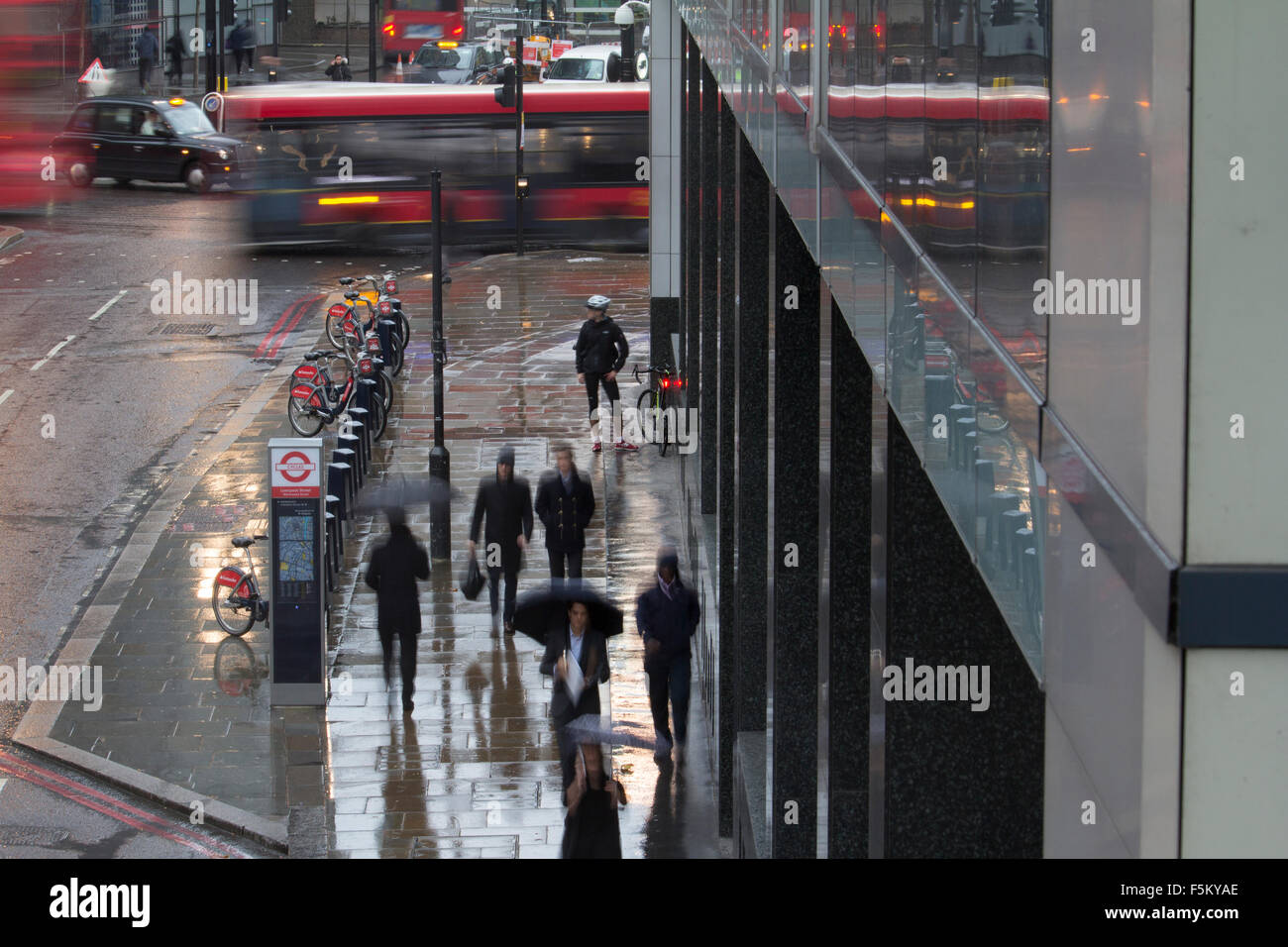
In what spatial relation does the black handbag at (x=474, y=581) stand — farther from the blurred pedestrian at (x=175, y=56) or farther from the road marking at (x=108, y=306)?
the blurred pedestrian at (x=175, y=56)

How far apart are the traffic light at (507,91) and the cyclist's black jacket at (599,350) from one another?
12024 millimetres

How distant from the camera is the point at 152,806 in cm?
1173

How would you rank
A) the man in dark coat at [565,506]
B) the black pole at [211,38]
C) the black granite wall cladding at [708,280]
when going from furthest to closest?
the black pole at [211,38] → the black granite wall cladding at [708,280] → the man in dark coat at [565,506]

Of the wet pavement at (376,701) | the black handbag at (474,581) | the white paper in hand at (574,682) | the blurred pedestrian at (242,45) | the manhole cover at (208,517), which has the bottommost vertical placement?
the wet pavement at (376,701)

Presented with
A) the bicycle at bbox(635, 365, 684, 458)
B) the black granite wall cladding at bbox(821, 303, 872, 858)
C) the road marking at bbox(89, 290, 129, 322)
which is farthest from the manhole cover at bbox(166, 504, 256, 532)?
the black granite wall cladding at bbox(821, 303, 872, 858)

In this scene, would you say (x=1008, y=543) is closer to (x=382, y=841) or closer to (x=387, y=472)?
(x=382, y=841)

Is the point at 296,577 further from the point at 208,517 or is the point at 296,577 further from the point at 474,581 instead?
the point at 208,517

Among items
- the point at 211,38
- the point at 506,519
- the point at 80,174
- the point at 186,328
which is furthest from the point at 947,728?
the point at 211,38

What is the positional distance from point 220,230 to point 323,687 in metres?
23.7

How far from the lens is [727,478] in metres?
12.4

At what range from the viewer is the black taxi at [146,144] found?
38156 millimetres

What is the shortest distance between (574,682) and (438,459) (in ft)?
24.7

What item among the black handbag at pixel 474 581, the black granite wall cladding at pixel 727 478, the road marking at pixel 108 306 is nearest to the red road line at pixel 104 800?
the black granite wall cladding at pixel 727 478
